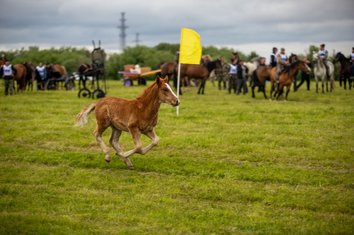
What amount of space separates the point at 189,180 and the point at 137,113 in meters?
2.01

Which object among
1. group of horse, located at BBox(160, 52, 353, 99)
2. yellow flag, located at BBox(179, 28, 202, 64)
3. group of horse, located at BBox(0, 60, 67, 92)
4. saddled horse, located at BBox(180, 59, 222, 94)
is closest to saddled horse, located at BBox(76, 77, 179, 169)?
yellow flag, located at BBox(179, 28, 202, 64)

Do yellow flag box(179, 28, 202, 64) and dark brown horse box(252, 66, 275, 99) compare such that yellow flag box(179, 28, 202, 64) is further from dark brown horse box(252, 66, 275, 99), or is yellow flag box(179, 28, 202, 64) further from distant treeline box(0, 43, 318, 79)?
distant treeline box(0, 43, 318, 79)

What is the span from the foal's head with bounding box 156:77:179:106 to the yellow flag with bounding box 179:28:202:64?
8.91 m

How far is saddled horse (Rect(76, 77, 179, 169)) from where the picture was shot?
1191cm

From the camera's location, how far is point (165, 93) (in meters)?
12.0

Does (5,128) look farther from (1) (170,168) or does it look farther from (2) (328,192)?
(2) (328,192)

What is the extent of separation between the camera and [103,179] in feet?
37.2

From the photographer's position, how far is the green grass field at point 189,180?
27.5 ft

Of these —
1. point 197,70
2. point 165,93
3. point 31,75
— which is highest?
point 197,70

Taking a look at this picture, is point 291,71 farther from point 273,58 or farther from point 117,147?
point 117,147

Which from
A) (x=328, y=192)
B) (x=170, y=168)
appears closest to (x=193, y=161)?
(x=170, y=168)

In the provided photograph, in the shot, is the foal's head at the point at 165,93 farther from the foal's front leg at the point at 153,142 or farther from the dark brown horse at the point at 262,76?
the dark brown horse at the point at 262,76

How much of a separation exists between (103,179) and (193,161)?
8.40ft

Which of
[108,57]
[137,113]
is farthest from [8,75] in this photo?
[108,57]
